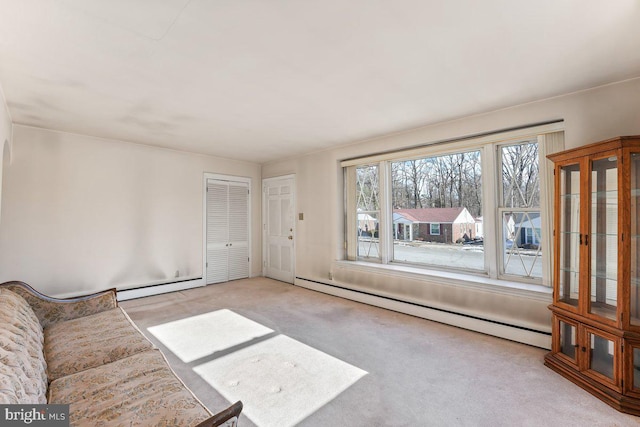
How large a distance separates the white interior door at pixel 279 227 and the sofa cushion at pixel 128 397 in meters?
3.86

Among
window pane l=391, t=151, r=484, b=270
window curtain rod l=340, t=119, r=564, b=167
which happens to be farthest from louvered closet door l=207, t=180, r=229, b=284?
window pane l=391, t=151, r=484, b=270

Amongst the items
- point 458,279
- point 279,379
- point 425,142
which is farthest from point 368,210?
point 279,379

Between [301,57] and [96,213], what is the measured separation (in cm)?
387

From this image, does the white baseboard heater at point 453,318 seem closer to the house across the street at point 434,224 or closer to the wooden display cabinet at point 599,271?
the wooden display cabinet at point 599,271

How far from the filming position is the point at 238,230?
579 cm

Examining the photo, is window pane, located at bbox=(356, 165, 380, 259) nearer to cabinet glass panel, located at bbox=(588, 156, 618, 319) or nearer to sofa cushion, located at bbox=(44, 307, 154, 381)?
cabinet glass panel, located at bbox=(588, 156, 618, 319)

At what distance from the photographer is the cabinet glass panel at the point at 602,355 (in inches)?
81.7

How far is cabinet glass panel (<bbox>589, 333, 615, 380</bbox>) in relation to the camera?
6.81ft

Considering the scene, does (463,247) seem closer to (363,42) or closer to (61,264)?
(363,42)

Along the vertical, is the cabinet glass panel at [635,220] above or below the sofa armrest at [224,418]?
above

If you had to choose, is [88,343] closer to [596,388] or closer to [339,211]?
[339,211]

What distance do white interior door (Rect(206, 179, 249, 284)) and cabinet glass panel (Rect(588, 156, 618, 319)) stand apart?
5163 millimetres

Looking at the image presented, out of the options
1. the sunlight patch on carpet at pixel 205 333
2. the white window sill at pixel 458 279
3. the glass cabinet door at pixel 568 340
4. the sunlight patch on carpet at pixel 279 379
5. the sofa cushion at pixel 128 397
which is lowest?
the sunlight patch on carpet at pixel 205 333

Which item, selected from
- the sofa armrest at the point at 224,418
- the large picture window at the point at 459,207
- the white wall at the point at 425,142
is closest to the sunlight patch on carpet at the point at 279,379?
the sofa armrest at the point at 224,418
